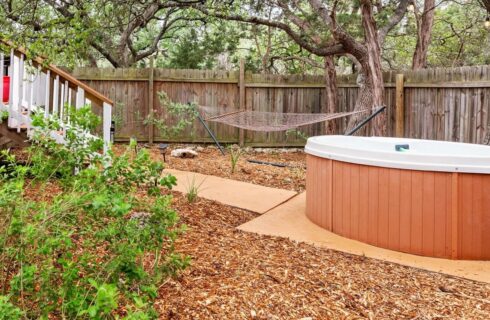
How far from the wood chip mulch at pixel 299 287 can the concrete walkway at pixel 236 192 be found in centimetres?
110

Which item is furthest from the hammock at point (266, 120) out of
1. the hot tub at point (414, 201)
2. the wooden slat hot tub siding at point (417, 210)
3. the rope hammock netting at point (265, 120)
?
the wooden slat hot tub siding at point (417, 210)

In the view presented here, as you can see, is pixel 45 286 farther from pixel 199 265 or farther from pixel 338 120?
pixel 338 120

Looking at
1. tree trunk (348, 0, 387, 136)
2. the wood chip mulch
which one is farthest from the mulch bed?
tree trunk (348, 0, 387, 136)

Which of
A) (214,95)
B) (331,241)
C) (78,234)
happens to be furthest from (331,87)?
(78,234)

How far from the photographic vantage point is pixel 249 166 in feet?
20.7

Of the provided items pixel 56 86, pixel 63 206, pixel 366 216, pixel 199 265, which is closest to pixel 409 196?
pixel 366 216

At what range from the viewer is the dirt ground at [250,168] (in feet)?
17.8

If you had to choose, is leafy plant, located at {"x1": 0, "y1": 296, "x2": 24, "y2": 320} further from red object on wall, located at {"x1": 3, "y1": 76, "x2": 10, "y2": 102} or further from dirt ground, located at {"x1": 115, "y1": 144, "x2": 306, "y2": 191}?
dirt ground, located at {"x1": 115, "y1": 144, "x2": 306, "y2": 191}

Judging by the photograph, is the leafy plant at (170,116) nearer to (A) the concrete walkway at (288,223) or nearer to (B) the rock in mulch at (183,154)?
(B) the rock in mulch at (183,154)

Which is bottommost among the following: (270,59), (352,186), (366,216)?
(366,216)

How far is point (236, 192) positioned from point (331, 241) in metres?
1.50

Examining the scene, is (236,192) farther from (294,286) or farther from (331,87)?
(331,87)

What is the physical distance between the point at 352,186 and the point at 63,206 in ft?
7.64

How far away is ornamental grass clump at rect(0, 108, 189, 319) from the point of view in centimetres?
143
